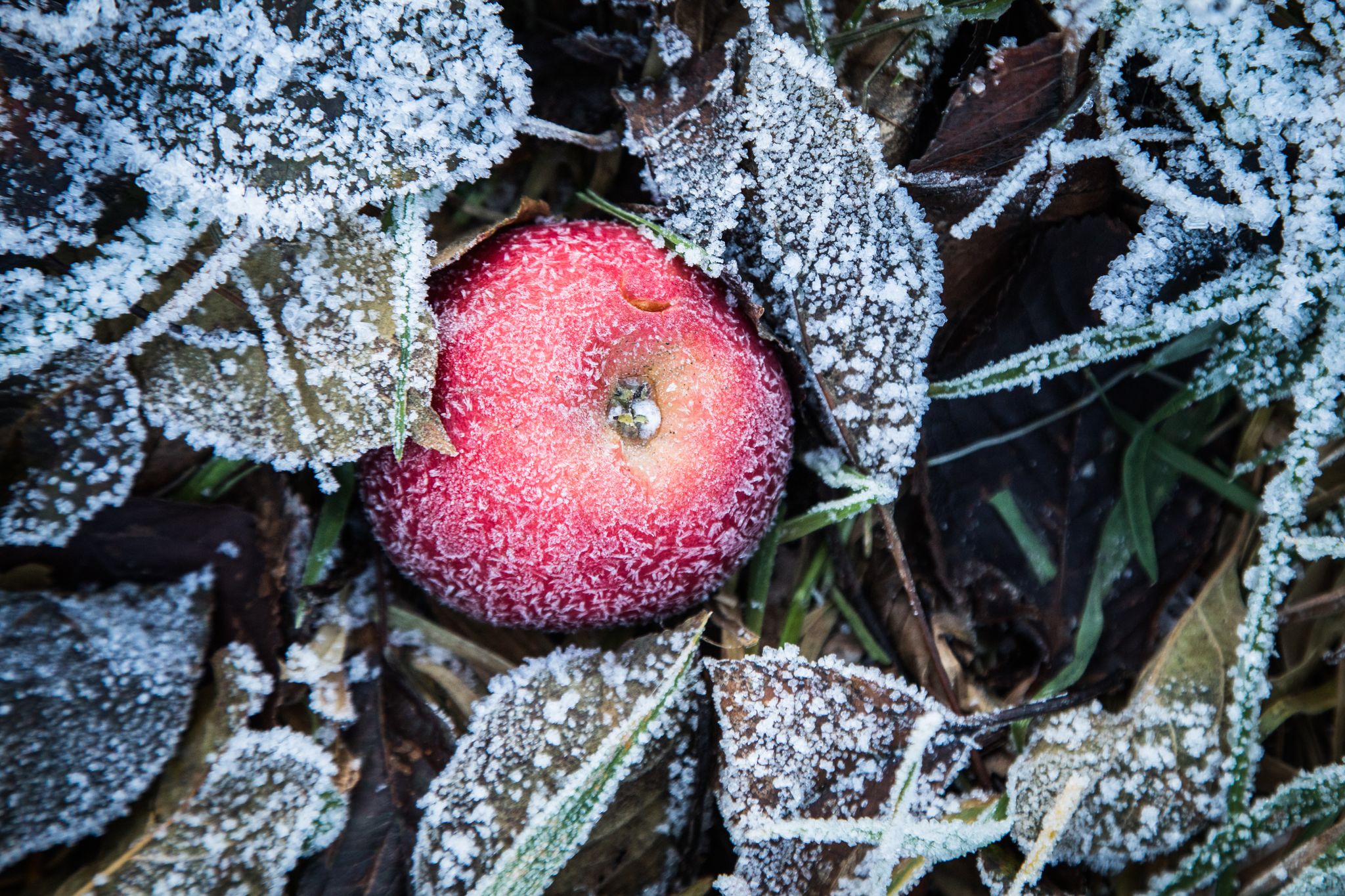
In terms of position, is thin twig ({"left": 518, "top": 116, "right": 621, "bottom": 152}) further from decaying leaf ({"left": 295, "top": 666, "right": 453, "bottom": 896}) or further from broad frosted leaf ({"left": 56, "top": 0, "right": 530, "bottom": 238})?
decaying leaf ({"left": 295, "top": 666, "right": 453, "bottom": 896})

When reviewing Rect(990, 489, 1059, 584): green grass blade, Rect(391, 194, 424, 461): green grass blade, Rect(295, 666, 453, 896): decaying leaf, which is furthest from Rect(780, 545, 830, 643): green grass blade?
Rect(391, 194, 424, 461): green grass blade

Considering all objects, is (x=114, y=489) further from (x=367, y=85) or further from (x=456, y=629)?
(x=367, y=85)

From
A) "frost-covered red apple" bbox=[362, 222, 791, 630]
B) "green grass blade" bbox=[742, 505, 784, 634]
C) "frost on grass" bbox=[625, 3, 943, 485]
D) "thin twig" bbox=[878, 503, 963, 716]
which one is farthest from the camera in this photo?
"green grass blade" bbox=[742, 505, 784, 634]

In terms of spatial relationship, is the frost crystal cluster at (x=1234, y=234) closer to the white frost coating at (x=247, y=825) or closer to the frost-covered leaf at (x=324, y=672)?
the frost-covered leaf at (x=324, y=672)

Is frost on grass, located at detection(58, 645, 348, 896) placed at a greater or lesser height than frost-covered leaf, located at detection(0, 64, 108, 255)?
lesser

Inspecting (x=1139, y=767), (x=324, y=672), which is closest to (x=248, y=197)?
(x=324, y=672)

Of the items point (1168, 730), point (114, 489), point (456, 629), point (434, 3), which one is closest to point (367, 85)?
point (434, 3)
